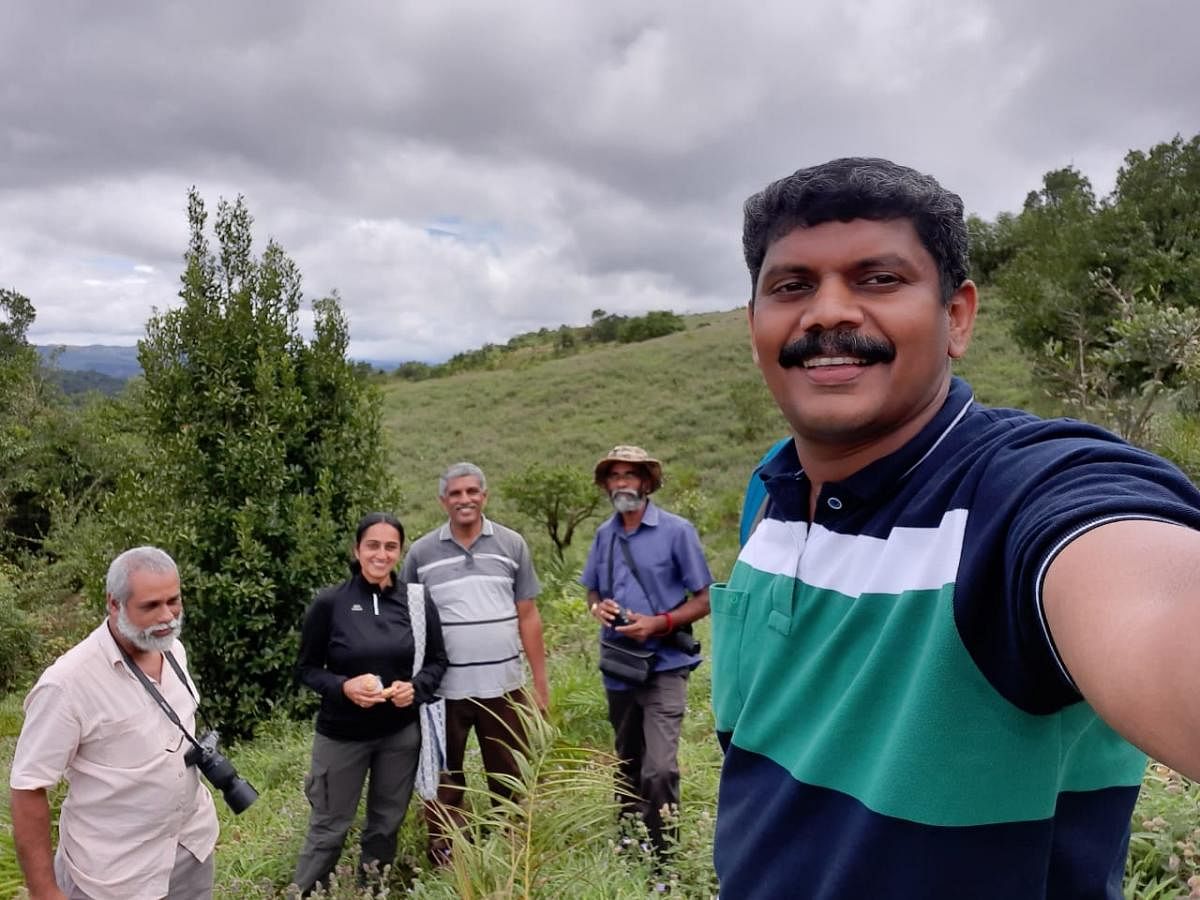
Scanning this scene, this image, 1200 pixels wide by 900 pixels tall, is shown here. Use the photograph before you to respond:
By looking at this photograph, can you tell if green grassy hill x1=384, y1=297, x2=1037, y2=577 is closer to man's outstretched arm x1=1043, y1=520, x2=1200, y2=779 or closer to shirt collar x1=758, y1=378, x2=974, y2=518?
shirt collar x1=758, y1=378, x2=974, y2=518

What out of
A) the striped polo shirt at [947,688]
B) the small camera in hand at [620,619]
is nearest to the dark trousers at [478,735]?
the small camera in hand at [620,619]

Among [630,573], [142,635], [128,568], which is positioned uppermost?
[128,568]

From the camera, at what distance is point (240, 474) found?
6266 millimetres

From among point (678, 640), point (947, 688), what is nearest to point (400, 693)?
point (678, 640)

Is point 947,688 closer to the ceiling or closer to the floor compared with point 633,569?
closer to the ceiling

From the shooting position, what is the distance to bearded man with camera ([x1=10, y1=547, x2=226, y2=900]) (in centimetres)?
287

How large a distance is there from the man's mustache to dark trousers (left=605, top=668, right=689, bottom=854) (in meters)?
3.39

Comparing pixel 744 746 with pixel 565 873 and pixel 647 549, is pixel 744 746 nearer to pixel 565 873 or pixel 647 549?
pixel 565 873

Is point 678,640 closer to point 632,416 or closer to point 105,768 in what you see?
point 105,768

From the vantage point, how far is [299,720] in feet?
21.8

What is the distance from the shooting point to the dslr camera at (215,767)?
330 centimetres

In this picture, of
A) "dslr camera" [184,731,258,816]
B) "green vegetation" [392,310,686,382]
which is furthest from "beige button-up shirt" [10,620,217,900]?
"green vegetation" [392,310,686,382]

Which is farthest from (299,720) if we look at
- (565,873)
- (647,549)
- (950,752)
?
(950,752)

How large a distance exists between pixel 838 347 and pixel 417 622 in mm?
3491
